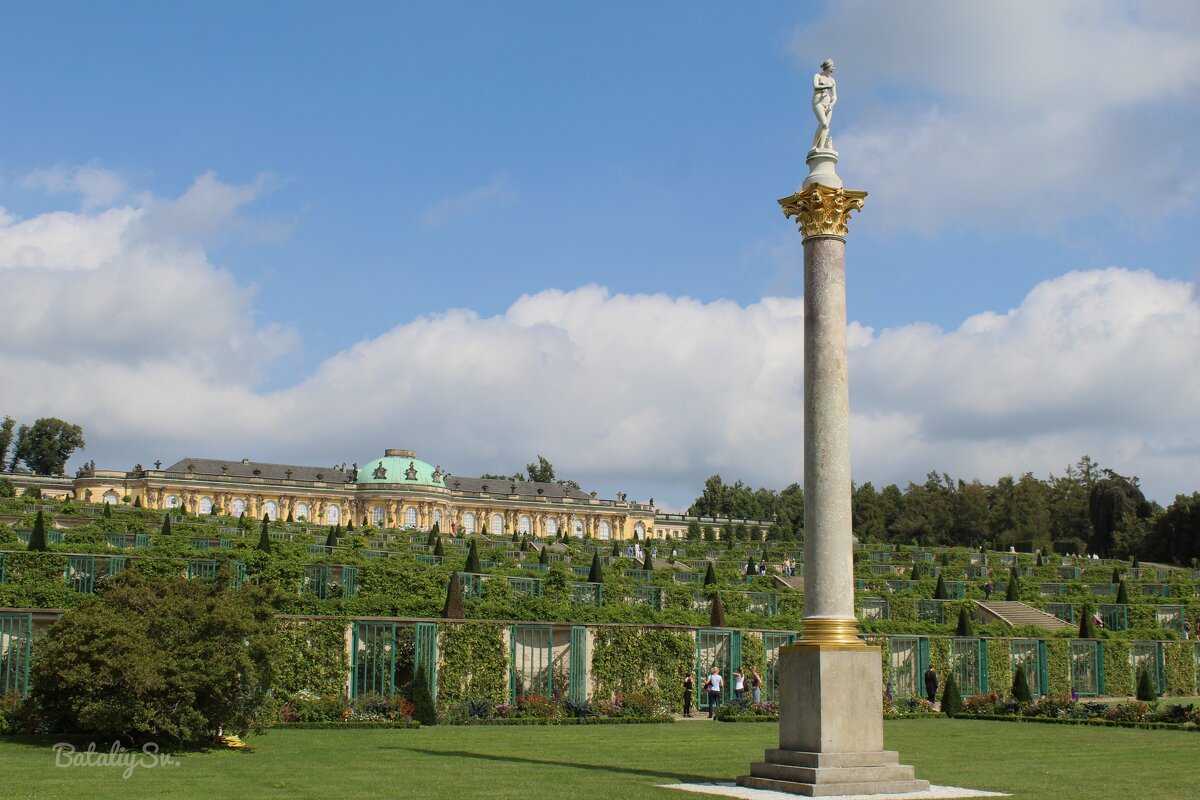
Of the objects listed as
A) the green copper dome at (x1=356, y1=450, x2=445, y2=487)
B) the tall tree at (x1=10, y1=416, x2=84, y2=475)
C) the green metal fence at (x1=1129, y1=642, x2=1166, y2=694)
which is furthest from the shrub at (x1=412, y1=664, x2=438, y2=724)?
the tall tree at (x1=10, y1=416, x2=84, y2=475)

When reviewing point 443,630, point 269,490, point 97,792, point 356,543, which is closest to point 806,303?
point 97,792

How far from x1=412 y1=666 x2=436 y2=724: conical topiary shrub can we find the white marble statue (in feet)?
47.6

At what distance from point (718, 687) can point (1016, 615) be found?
82.5 ft

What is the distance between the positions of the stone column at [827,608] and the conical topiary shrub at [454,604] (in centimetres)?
1741

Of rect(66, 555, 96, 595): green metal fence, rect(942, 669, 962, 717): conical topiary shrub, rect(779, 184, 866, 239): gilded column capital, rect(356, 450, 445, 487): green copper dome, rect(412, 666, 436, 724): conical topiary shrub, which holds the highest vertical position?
rect(356, 450, 445, 487): green copper dome

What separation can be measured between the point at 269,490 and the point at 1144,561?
89570 mm

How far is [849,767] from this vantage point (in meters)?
15.6

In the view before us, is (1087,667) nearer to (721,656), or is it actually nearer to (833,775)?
(721,656)

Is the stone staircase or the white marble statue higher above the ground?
the white marble statue

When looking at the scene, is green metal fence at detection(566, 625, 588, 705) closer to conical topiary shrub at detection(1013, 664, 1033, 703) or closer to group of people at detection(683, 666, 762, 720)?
group of people at detection(683, 666, 762, 720)

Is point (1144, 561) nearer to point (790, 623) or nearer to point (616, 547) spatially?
point (616, 547)

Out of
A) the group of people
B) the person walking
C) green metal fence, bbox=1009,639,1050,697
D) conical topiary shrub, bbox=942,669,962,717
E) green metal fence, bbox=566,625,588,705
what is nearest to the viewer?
green metal fence, bbox=566,625,588,705

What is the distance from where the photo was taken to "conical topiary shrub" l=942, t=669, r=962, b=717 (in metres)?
33.7

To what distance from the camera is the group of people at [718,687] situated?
32.0 meters
